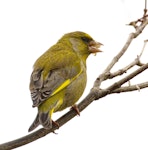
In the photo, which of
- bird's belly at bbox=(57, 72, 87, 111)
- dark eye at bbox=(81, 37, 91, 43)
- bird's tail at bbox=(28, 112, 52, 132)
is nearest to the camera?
bird's tail at bbox=(28, 112, 52, 132)

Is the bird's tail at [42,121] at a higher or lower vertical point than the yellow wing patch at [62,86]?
lower

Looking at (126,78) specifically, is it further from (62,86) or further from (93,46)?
(93,46)

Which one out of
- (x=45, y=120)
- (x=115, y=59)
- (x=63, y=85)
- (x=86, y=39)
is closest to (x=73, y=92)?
(x=63, y=85)

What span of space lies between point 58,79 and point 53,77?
0.05m

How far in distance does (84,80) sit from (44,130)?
3.86ft

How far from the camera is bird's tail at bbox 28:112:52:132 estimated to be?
10.9 ft

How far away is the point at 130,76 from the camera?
10.3ft

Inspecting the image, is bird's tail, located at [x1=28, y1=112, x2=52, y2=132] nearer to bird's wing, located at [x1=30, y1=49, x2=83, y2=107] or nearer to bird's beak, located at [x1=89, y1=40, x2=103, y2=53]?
bird's wing, located at [x1=30, y1=49, x2=83, y2=107]

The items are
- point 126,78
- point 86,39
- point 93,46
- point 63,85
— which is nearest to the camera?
point 126,78

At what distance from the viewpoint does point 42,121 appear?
346 cm

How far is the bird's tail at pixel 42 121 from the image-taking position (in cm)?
332

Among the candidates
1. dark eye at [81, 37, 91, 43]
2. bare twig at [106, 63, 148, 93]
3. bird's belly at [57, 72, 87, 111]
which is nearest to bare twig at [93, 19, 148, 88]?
bare twig at [106, 63, 148, 93]

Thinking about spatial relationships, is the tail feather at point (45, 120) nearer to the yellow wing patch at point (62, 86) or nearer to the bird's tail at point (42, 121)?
the bird's tail at point (42, 121)

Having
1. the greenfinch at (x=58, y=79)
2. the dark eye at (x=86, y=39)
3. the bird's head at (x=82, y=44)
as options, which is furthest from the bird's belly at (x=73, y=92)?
the dark eye at (x=86, y=39)
